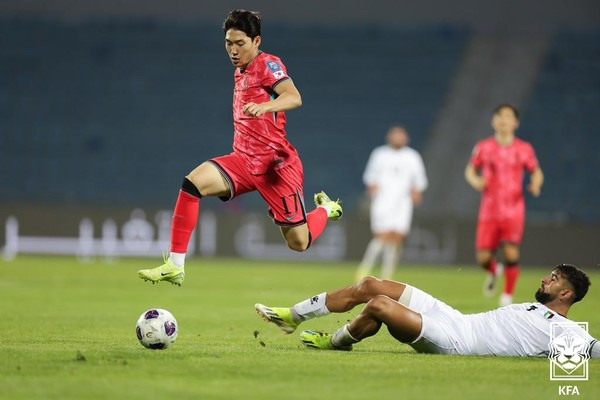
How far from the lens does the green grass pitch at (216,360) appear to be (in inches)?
215

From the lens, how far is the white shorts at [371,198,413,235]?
18.0 m

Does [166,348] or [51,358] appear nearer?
[51,358]

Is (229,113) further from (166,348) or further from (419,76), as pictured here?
(166,348)

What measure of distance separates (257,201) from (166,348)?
17.0 metres

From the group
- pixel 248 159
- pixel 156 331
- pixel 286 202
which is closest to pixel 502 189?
pixel 286 202

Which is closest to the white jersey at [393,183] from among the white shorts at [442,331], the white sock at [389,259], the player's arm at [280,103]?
the white sock at [389,259]

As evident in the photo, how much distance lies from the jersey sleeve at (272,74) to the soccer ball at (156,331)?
210cm

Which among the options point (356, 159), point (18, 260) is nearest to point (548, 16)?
point (356, 159)

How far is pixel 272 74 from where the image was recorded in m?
8.11

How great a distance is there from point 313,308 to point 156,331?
1.16 meters

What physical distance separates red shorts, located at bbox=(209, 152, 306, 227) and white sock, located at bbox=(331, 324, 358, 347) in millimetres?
1672

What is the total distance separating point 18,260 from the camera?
20.5 metres

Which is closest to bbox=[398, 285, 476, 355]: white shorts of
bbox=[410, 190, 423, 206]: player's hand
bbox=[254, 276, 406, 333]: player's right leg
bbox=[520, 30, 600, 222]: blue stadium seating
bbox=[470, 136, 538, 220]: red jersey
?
bbox=[254, 276, 406, 333]: player's right leg

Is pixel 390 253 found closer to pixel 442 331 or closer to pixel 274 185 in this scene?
pixel 274 185
